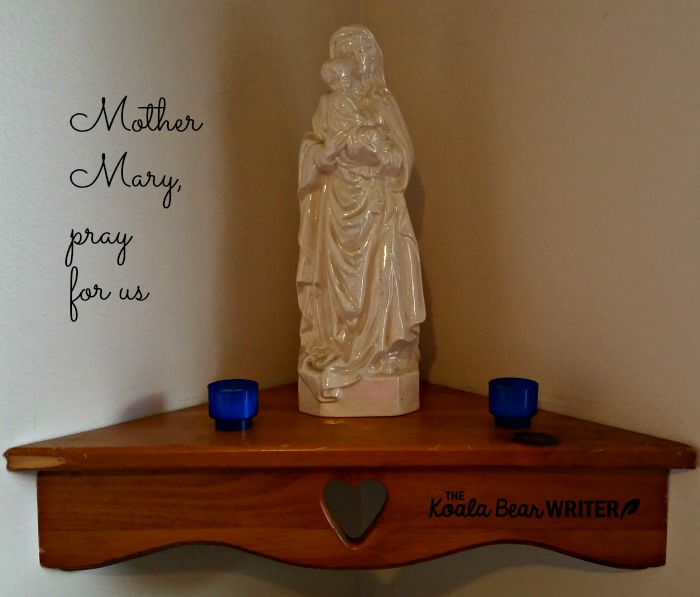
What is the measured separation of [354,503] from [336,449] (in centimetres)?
49

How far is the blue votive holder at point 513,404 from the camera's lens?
2.81 ft

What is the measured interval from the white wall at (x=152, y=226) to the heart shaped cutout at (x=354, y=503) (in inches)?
4.1

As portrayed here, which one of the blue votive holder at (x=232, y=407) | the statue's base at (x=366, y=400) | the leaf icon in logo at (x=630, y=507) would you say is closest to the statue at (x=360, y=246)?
the statue's base at (x=366, y=400)

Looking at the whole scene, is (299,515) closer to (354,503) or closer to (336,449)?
(336,449)

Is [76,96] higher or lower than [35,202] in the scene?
higher

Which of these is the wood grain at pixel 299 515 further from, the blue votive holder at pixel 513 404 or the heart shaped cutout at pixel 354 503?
the heart shaped cutout at pixel 354 503

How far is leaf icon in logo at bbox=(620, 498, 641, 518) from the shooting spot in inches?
32.8

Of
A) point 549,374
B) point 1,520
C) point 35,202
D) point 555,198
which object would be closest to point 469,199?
point 555,198

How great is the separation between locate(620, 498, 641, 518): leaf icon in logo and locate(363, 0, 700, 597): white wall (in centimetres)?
5

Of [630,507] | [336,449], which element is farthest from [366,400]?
[630,507]

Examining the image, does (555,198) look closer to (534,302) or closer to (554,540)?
(534,302)

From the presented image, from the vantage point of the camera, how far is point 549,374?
995 millimetres

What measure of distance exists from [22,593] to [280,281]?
569 mm

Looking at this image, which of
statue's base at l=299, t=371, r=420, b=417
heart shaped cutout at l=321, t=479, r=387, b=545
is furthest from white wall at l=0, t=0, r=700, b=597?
statue's base at l=299, t=371, r=420, b=417
